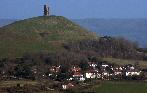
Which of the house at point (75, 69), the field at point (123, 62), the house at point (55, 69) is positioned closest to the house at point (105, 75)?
the house at point (75, 69)

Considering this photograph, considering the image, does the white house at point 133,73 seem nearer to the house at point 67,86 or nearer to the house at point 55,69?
the house at point 55,69

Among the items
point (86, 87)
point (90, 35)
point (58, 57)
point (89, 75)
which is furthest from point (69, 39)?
point (86, 87)

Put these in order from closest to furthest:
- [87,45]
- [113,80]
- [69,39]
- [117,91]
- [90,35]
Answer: [117,91] < [113,80] < [87,45] < [69,39] < [90,35]

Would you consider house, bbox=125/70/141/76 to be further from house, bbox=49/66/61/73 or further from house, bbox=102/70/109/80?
house, bbox=49/66/61/73

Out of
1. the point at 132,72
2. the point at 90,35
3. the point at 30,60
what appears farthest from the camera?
the point at 90,35

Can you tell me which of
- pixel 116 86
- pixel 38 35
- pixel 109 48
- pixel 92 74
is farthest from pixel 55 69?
pixel 38 35

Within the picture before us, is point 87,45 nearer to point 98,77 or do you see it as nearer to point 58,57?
point 58,57

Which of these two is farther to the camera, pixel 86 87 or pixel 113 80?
pixel 113 80
